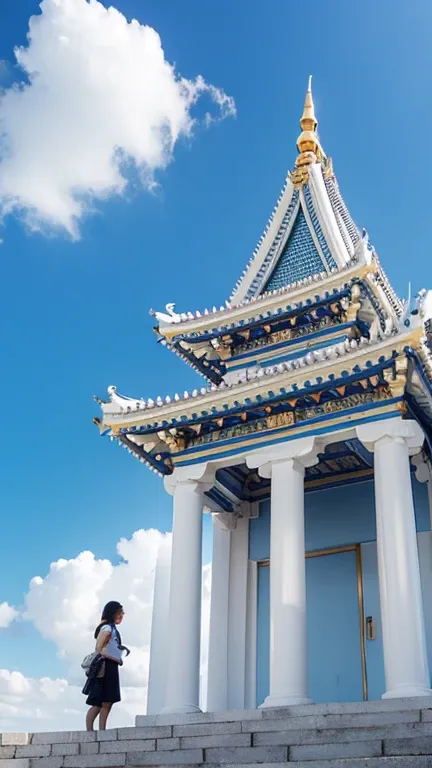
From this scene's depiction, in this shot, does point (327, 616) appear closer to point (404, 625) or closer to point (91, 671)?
point (404, 625)

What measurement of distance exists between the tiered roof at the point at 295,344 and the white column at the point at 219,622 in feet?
6.11

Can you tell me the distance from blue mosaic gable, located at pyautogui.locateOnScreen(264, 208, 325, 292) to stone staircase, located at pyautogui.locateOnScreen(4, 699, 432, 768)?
9.45 meters

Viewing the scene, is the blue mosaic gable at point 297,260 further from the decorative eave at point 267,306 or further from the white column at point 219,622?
the white column at point 219,622

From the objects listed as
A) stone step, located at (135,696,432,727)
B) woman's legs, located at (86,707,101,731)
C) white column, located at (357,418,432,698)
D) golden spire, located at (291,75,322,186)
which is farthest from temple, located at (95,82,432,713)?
woman's legs, located at (86,707,101,731)

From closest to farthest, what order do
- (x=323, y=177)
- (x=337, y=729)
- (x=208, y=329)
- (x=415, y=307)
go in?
(x=337, y=729) < (x=415, y=307) < (x=208, y=329) < (x=323, y=177)


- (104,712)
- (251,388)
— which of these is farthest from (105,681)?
(251,388)

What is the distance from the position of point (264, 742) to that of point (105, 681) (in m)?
2.74

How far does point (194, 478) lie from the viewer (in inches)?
574

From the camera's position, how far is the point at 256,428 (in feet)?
46.9

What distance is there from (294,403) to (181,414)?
2067 mm

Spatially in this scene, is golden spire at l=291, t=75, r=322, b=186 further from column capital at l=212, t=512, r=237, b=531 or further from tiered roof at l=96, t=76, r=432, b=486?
column capital at l=212, t=512, r=237, b=531

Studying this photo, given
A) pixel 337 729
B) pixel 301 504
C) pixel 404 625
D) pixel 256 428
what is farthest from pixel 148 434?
pixel 337 729

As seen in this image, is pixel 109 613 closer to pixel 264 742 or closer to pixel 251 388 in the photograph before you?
pixel 264 742

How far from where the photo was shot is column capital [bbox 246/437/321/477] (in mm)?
13531
